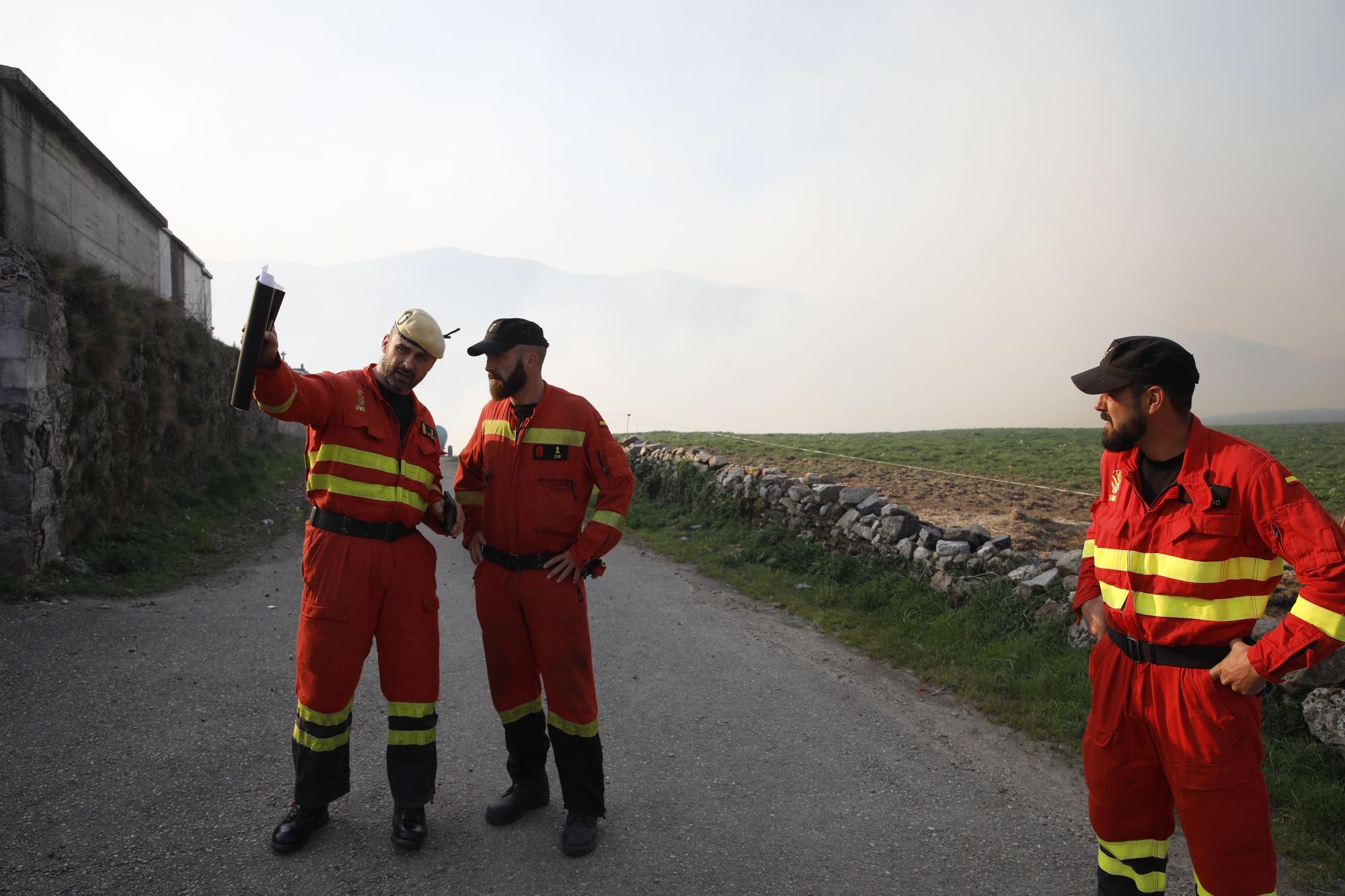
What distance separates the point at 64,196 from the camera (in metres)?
9.95

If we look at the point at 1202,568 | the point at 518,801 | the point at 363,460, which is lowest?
the point at 518,801

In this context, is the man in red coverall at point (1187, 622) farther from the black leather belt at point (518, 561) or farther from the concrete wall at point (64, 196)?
the concrete wall at point (64, 196)

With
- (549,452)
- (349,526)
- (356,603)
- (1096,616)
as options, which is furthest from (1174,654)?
(349,526)

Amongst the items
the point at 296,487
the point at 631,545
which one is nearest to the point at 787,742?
the point at 631,545

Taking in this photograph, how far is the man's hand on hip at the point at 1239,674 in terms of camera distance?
2.17m

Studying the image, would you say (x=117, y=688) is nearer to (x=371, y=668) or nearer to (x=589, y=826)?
(x=371, y=668)

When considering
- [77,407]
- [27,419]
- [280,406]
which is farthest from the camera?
[77,407]

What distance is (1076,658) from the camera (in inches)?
214

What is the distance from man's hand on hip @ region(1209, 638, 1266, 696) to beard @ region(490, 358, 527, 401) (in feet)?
9.29

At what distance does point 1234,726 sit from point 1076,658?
3.43 metres

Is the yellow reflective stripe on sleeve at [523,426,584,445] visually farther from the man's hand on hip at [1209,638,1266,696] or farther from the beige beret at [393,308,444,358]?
the man's hand on hip at [1209,638,1266,696]

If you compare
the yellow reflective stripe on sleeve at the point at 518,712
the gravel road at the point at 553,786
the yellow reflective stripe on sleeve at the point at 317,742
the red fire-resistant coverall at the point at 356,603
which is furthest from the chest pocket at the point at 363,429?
the gravel road at the point at 553,786

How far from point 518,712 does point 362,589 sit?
0.93 metres

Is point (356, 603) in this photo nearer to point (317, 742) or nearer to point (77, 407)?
point (317, 742)
